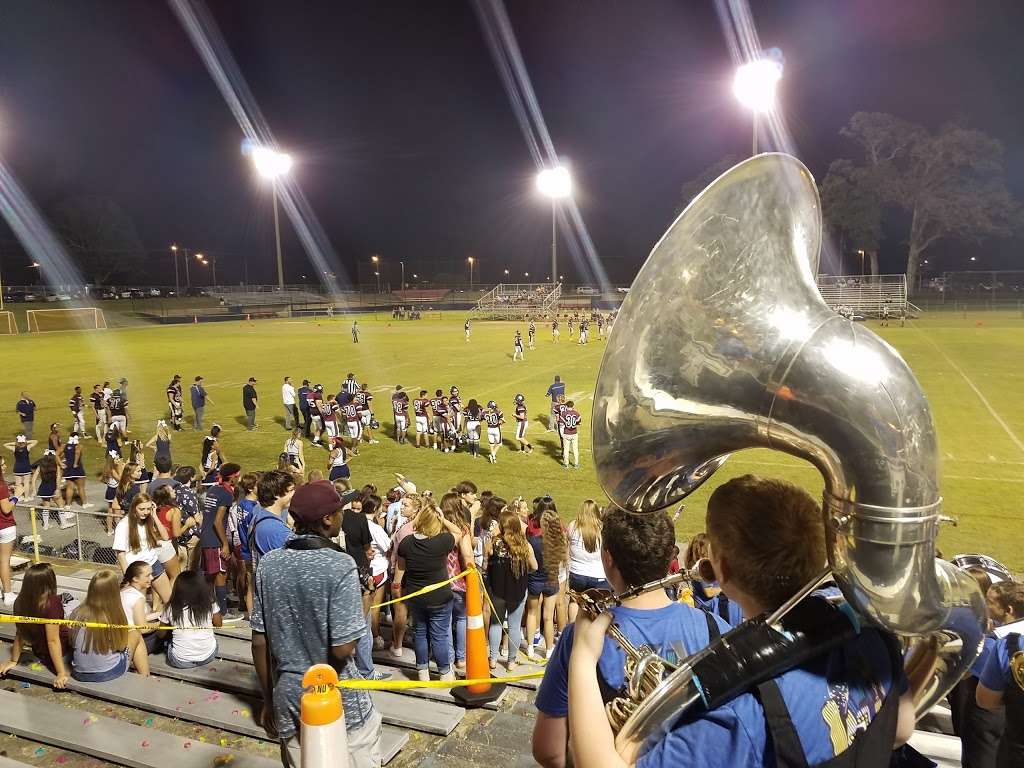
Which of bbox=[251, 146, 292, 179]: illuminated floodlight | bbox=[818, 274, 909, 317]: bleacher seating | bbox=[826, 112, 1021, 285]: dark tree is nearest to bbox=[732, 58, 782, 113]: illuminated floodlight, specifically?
bbox=[818, 274, 909, 317]: bleacher seating

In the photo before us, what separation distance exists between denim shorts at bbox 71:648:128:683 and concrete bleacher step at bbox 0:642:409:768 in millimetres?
32

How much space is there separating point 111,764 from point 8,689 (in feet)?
4.90

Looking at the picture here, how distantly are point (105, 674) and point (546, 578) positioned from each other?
3122mm

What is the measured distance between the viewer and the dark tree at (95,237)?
79.3 meters

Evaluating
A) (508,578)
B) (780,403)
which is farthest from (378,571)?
(780,403)

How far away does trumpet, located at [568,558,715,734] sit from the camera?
127cm

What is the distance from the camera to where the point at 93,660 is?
13.9 ft

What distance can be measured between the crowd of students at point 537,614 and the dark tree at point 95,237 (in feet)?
286

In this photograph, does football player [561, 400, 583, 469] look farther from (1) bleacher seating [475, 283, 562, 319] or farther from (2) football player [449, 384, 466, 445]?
(1) bleacher seating [475, 283, 562, 319]

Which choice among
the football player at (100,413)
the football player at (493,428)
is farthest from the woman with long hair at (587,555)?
the football player at (100,413)

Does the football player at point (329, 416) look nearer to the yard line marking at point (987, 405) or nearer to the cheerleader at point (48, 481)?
the cheerleader at point (48, 481)

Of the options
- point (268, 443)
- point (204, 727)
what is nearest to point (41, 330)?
point (268, 443)

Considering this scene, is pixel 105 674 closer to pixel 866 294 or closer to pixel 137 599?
pixel 137 599

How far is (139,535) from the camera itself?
586cm
